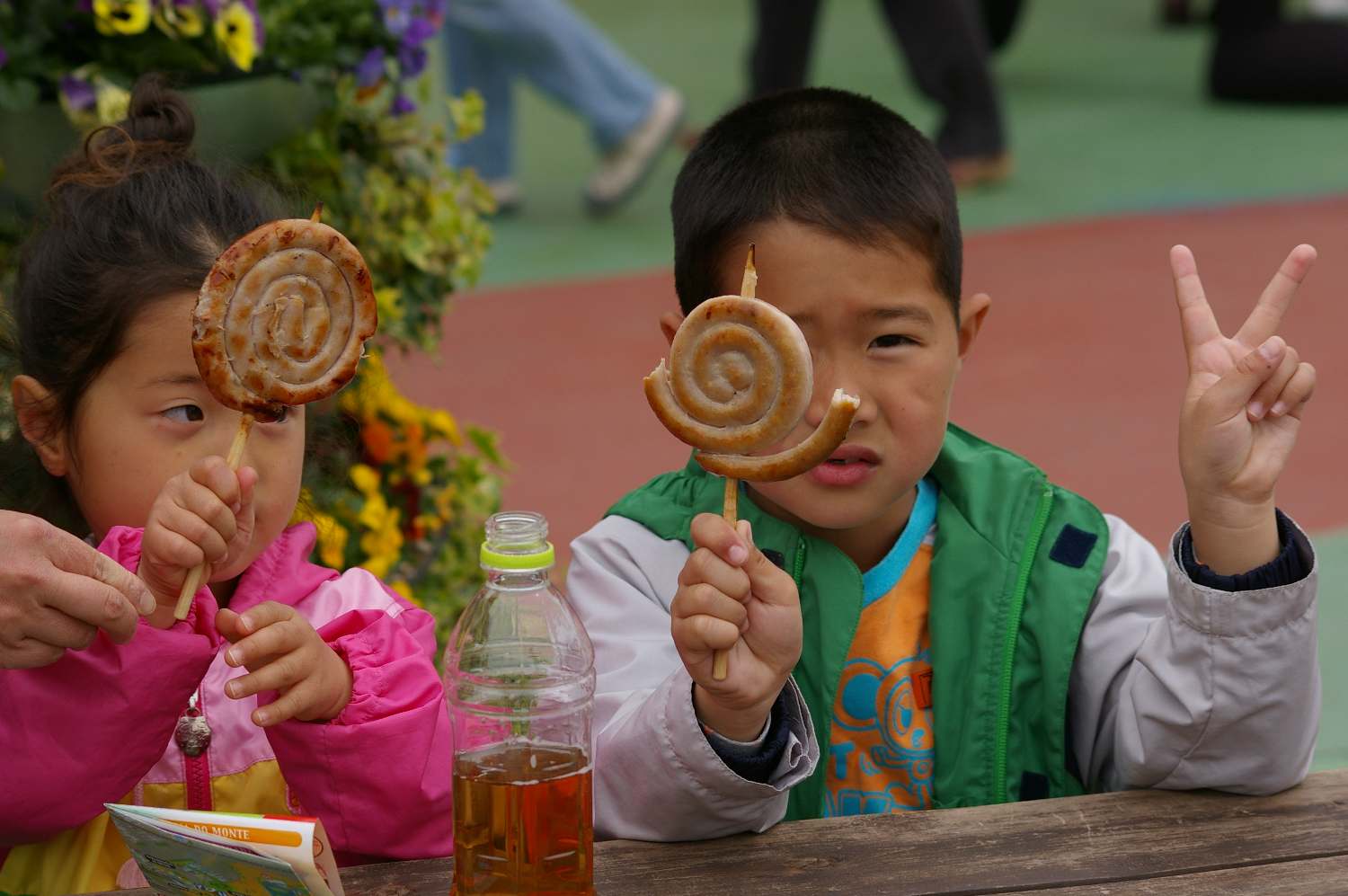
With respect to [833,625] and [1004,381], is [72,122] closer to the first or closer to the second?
[833,625]

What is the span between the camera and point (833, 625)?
229 centimetres

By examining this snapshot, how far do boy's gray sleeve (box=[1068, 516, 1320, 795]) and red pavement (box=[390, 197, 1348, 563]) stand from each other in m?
2.96

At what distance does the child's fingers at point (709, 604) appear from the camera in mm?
1747

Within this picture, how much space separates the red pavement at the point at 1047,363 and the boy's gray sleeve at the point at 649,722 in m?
2.71

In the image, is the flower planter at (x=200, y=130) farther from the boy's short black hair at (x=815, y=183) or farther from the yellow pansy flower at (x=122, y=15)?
the boy's short black hair at (x=815, y=183)

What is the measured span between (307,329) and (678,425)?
0.37 metres

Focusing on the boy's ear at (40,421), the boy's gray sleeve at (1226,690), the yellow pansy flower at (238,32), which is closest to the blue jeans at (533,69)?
the yellow pansy flower at (238,32)

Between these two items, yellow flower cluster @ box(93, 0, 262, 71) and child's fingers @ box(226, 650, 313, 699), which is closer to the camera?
child's fingers @ box(226, 650, 313, 699)

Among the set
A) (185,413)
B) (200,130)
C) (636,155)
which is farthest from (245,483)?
(636,155)

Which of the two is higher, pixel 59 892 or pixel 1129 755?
pixel 1129 755

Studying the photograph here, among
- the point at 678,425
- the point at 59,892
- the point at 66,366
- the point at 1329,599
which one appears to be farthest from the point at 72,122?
the point at 1329,599

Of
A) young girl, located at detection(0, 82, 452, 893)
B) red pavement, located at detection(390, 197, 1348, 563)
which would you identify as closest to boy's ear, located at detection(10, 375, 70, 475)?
young girl, located at detection(0, 82, 452, 893)

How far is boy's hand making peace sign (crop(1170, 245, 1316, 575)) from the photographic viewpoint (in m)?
1.94

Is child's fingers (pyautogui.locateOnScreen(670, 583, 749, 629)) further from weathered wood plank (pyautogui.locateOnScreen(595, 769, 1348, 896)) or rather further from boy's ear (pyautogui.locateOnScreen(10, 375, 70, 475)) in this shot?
boy's ear (pyautogui.locateOnScreen(10, 375, 70, 475))
